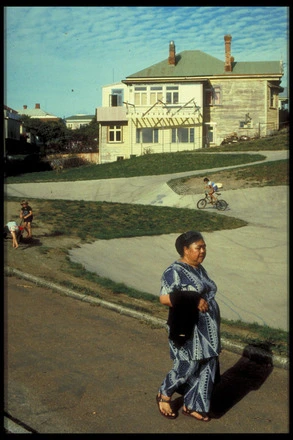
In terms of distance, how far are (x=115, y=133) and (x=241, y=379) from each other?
50734mm

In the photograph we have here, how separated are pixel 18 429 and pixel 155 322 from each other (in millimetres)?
3662

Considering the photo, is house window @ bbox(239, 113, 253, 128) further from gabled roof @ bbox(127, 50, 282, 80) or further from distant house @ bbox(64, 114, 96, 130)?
distant house @ bbox(64, 114, 96, 130)

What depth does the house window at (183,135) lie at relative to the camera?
53812 millimetres

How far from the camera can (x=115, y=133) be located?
56188 mm

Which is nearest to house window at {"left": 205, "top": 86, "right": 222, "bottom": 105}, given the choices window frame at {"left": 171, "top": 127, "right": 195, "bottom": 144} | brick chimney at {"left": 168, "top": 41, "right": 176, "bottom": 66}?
window frame at {"left": 171, "top": 127, "right": 195, "bottom": 144}

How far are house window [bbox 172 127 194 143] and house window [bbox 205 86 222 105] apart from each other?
4.57 m

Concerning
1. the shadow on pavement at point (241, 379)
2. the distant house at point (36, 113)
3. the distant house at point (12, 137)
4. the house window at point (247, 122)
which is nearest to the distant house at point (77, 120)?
the distant house at point (36, 113)

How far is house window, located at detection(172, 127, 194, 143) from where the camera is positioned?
53.8 m

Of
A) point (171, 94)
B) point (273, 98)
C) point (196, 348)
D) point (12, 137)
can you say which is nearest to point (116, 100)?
point (171, 94)

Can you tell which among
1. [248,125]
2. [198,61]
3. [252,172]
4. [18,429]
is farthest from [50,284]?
[198,61]

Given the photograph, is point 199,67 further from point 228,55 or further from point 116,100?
point 116,100

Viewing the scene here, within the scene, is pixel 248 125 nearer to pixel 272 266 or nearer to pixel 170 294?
pixel 272 266

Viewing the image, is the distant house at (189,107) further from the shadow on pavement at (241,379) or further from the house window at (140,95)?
the shadow on pavement at (241,379)

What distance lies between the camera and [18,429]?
524 centimetres
